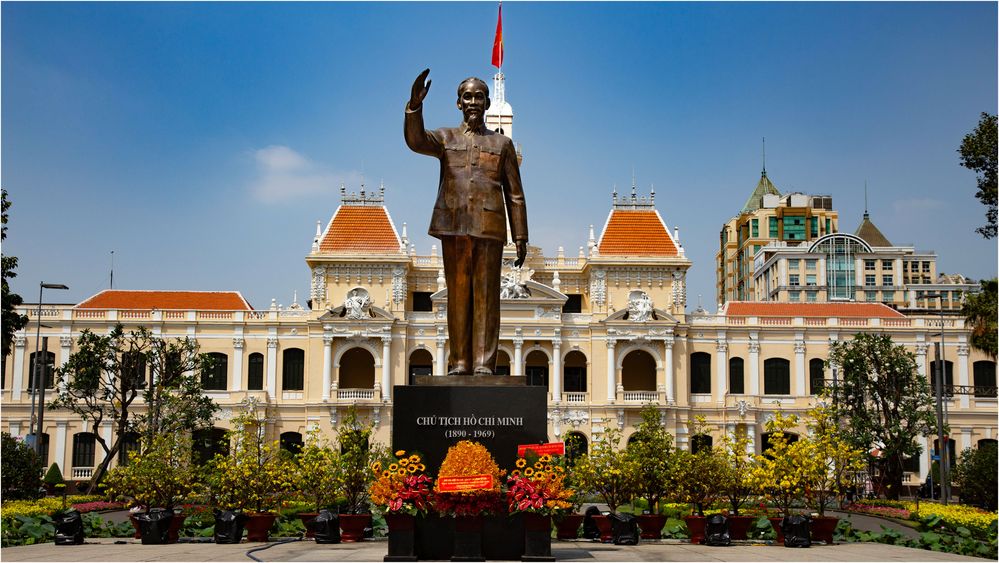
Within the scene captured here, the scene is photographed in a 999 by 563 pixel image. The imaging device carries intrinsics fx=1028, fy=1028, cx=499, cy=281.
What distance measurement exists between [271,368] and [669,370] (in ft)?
63.0

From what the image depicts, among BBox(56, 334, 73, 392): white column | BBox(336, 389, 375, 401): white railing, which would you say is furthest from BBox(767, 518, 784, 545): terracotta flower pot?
BBox(56, 334, 73, 392): white column

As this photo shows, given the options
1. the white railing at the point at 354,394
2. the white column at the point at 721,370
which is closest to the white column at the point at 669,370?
the white column at the point at 721,370

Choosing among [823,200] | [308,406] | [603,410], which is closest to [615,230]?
[603,410]

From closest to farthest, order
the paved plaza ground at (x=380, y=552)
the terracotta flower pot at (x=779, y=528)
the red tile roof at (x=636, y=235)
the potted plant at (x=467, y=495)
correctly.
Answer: the potted plant at (x=467, y=495), the paved plaza ground at (x=380, y=552), the terracotta flower pot at (x=779, y=528), the red tile roof at (x=636, y=235)

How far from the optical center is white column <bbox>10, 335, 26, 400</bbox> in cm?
4903

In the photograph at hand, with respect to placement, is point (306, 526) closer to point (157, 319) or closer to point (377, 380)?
point (377, 380)

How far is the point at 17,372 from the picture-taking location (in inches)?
1940

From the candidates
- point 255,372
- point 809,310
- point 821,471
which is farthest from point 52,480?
point 809,310

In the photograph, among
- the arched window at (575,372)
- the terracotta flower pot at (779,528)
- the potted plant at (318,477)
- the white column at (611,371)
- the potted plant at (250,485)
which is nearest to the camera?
the terracotta flower pot at (779,528)

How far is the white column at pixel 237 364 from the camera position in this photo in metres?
49.5

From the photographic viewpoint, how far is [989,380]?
51531 mm

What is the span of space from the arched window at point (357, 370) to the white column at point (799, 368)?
69.0ft

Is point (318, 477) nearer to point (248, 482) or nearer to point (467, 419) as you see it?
point (248, 482)

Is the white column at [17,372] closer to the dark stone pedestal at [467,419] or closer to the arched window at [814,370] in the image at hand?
the arched window at [814,370]
